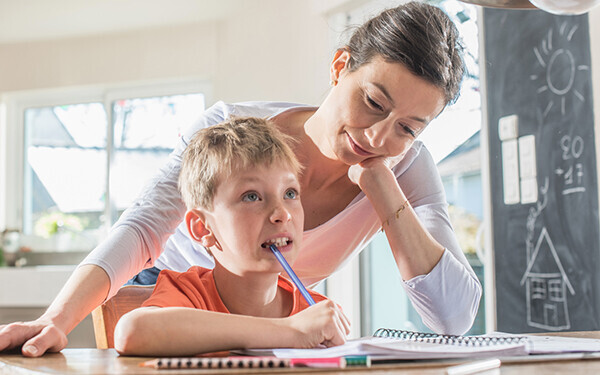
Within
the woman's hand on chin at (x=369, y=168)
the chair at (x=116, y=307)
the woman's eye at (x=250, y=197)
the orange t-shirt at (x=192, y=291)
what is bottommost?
the chair at (x=116, y=307)

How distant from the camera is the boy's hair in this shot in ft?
3.14

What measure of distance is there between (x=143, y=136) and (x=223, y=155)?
338 centimetres

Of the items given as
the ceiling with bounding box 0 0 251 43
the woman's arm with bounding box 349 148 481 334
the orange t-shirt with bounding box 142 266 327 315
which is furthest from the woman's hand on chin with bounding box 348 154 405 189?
the ceiling with bounding box 0 0 251 43

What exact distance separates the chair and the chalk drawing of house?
5.17ft

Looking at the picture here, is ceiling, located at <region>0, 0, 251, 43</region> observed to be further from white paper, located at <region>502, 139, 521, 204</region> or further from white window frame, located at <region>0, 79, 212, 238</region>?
white paper, located at <region>502, 139, 521, 204</region>

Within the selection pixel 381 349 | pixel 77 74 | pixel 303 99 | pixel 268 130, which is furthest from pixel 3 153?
pixel 381 349

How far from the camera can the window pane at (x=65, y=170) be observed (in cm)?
428

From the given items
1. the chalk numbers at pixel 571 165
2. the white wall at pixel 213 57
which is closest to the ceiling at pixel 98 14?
the white wall at pixel 213 57

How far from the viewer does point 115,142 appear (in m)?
4.22

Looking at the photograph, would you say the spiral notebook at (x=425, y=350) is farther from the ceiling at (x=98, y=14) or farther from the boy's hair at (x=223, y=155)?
the ceiling at (x=98, y=14)

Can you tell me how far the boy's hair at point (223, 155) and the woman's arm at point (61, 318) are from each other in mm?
181

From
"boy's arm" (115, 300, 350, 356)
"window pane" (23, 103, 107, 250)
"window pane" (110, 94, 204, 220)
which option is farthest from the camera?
"window pane" (23, 103, 107, 250)

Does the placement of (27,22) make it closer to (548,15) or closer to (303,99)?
(303,99)

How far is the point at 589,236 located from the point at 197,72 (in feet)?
8.45
